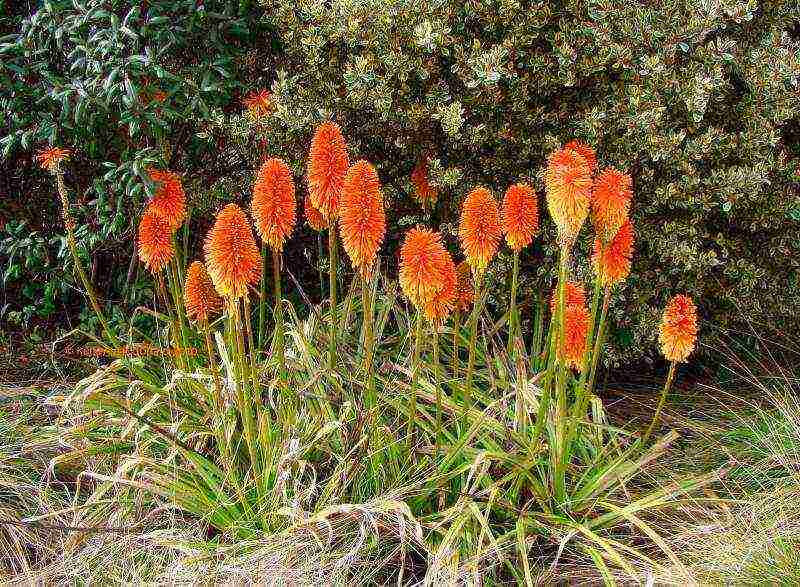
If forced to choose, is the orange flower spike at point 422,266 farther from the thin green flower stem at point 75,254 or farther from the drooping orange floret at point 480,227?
the thin green flower stem at point 75,254

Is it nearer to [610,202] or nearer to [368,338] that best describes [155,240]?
[368,338]

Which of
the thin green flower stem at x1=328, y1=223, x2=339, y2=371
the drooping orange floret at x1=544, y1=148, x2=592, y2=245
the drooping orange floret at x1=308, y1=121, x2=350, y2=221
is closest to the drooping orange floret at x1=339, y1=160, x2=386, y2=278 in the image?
the drooping orange floret at x1=308, y1=121, x2=350, y2=221

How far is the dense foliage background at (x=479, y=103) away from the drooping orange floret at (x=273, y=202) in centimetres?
77

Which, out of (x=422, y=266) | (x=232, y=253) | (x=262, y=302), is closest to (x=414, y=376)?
(x=422, y=266)

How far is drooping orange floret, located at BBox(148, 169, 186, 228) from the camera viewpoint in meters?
3.51

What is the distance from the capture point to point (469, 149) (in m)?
4.00

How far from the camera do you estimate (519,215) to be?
3.05 meters

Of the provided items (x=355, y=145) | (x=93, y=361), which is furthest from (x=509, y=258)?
(x=93, y=361)

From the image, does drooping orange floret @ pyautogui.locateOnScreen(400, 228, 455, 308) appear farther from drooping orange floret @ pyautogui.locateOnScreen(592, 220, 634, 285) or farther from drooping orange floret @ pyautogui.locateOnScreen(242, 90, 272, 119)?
drooping orange floret @ pyautogui.locateOnScreen(242, 90, 272, 119)

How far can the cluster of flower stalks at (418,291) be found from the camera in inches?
114

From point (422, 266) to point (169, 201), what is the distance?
3.97 ft

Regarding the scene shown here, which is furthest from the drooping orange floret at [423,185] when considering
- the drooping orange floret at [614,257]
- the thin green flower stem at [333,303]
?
the drooping orange floret at [614,257]

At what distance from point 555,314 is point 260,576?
1302mm

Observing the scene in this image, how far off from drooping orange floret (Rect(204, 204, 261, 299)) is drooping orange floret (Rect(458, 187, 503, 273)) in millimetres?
691
